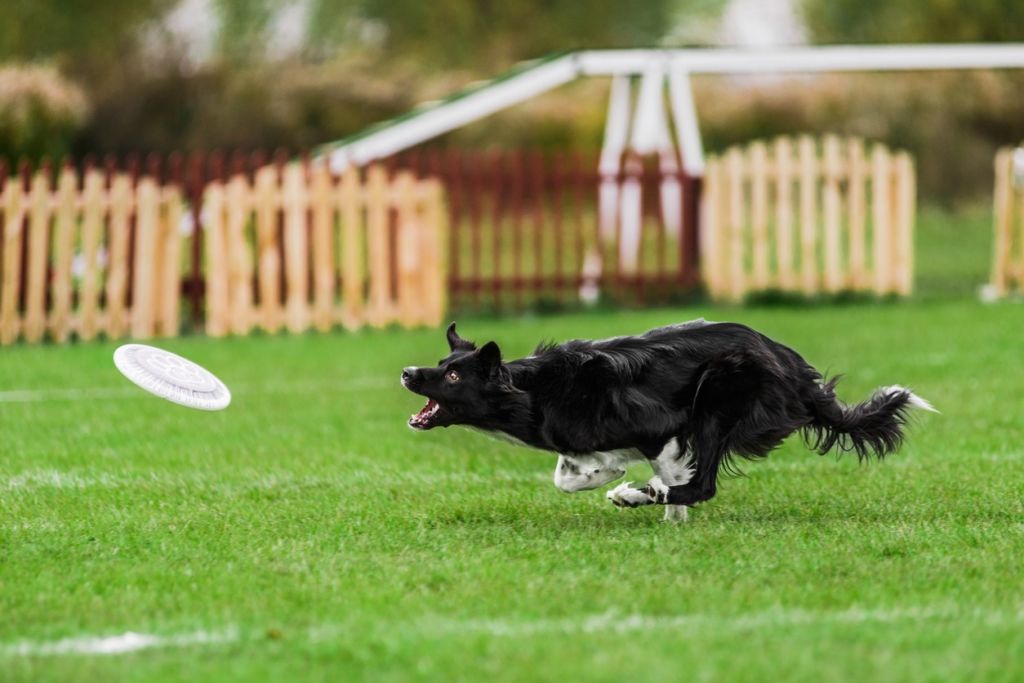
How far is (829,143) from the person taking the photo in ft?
57.5

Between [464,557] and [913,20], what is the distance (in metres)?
32.0

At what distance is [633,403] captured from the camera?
6.11 meters

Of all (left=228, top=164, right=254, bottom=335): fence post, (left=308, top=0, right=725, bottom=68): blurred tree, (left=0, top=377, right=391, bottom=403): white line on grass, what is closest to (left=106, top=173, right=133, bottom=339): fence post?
(left=228, top=164, right=254, bottom=335): fence post

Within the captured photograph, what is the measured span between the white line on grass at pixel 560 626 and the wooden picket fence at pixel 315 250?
36.1 ft

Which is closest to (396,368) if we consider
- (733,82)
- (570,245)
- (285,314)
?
(285,314)

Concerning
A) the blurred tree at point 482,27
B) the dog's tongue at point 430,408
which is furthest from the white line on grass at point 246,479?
the blurred tree at point 482,27

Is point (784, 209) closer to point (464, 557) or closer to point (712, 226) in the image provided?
point (712, 226)

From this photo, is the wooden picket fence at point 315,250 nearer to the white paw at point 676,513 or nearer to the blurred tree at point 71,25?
the white paw at point 676,513

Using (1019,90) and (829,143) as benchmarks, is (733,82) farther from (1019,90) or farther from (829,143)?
(829,143)

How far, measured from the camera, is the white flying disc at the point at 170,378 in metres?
7.12

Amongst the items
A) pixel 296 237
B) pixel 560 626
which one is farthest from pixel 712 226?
pixel 560 626

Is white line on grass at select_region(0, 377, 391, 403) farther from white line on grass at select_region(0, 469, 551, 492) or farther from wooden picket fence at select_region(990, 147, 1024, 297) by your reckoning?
wooden picket fence at select_region(990, 147, 1024, 297)

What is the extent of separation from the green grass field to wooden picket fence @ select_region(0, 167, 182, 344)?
16.0ft

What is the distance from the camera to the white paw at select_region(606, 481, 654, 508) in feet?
20.4
